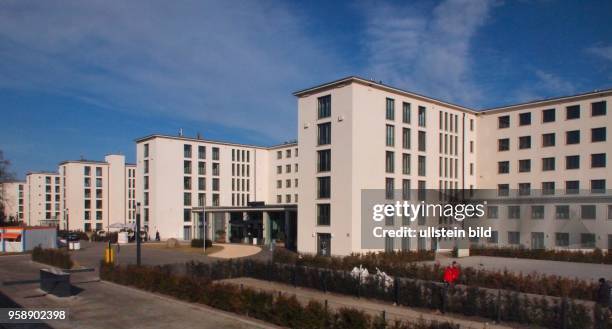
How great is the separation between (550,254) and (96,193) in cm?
8187

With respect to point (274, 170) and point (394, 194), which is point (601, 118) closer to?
point (394, 194)

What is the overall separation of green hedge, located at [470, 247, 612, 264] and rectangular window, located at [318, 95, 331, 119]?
19.1 m

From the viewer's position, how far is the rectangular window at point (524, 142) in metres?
54.9

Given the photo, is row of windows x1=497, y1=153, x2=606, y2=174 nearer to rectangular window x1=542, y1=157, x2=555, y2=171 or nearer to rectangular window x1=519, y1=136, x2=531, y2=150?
rectangular window x1=542, y1=157, x2=555, y2=171

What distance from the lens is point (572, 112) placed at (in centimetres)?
5125

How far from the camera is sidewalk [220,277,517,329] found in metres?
16.5

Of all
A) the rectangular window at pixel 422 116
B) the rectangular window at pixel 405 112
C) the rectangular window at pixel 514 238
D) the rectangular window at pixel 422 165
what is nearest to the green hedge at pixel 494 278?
the rectangular window at pixel 422 165

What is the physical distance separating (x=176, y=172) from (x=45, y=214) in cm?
5427

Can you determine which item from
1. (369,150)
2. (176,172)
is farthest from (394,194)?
(176,172)

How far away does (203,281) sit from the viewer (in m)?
19.4

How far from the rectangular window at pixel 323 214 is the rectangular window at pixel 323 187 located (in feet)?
2.76

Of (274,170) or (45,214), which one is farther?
(45,214)

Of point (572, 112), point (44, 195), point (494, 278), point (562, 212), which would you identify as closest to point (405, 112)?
point (572, 112)

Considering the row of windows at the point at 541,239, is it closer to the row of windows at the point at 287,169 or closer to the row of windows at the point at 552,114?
the row of windows at the point at 552,114
